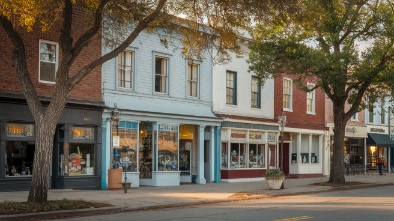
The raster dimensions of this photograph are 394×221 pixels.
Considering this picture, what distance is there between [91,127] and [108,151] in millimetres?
1348

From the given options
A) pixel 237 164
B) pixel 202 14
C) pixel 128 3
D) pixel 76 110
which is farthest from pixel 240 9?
pixel 237 164

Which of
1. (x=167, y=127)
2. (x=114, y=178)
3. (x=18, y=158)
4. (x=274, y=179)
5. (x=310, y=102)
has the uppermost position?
(x=310, y=102)

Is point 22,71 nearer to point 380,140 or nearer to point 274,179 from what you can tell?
point 274,179

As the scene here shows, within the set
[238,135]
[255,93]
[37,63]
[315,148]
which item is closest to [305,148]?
[315,148]

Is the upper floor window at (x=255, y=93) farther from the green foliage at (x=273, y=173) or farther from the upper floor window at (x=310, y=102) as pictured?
the green foliage at (x=273, y=173)

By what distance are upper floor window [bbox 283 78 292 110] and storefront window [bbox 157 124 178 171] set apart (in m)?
10.7

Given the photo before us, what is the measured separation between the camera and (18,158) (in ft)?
72.9

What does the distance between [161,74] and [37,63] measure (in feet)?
23.2

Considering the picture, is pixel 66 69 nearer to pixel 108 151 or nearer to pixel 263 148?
pixel 108 151

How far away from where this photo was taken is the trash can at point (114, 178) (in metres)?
24.8

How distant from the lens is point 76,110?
23953 millimetres

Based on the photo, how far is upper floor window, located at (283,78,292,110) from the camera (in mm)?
36906

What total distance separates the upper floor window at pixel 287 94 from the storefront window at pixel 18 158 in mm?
18570

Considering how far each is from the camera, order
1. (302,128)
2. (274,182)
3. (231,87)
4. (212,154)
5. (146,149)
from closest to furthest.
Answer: (274,182) < (146,149) < (212,154) < (231,87) < (302,128)
